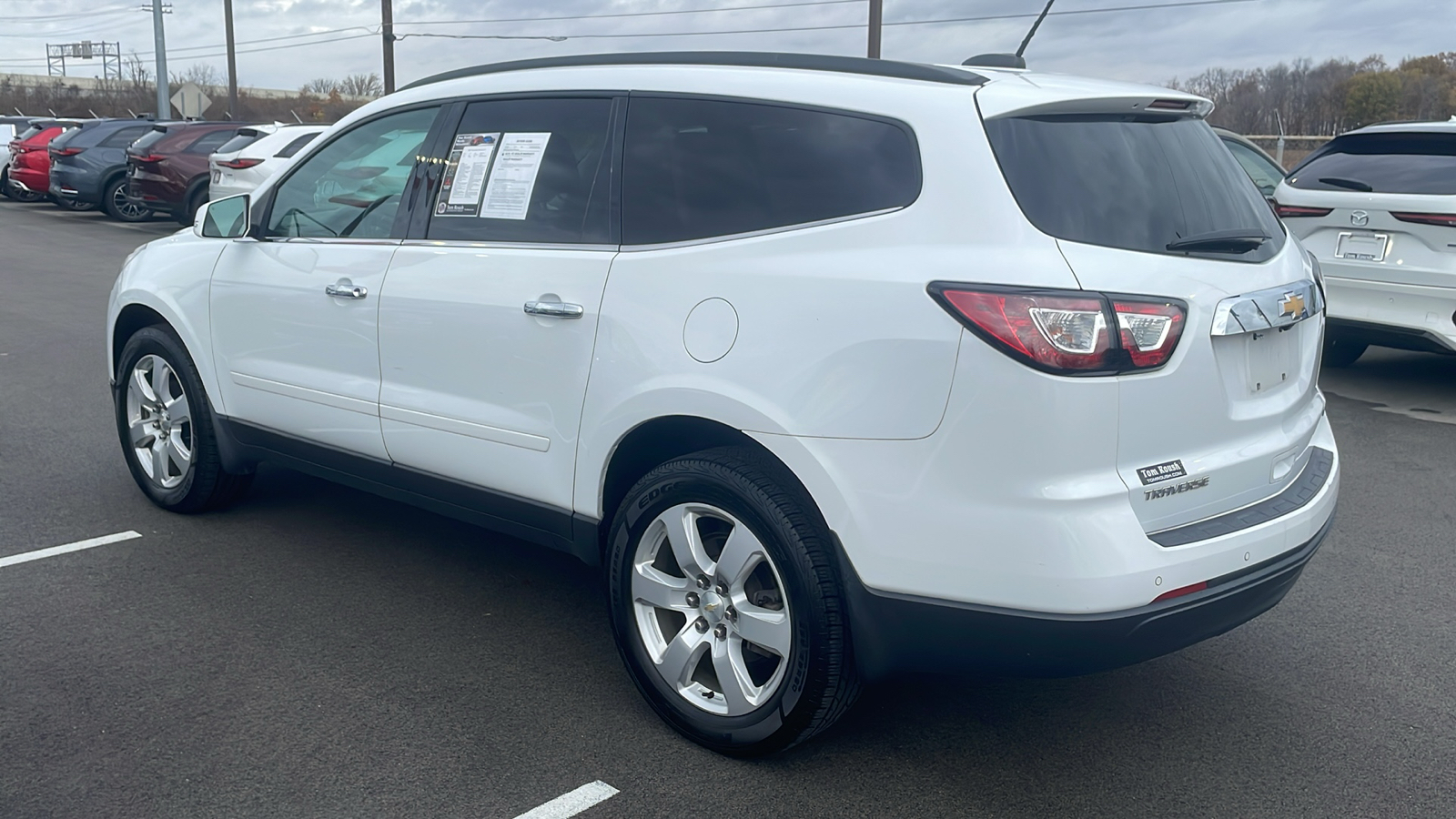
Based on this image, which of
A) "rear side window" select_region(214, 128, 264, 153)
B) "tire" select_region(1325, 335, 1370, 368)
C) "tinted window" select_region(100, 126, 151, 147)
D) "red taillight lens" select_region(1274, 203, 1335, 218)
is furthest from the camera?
"tinted window" select_region(100, 126, 151, 147)

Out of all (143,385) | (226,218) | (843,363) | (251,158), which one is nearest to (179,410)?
(143,385)

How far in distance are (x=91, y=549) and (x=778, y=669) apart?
302cm

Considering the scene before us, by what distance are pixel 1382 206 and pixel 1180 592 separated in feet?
18.2

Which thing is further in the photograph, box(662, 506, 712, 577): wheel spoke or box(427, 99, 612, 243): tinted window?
box(427, 99, 612, 243): tinted window

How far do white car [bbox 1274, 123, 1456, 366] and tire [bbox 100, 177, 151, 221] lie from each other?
19.5 meters

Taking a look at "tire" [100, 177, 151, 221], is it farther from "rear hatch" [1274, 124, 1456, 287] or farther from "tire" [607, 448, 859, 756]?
"tire" [607, 448, 859, 756]

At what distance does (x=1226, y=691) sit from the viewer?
3.66 m

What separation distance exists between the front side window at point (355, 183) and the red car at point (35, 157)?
21542 millimetres

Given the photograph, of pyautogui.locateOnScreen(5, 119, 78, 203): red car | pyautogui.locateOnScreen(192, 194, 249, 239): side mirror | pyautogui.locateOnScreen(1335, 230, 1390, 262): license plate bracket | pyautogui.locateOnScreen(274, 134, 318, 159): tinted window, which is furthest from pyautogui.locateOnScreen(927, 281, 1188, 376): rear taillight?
pyautogui.locateOnScreen(5, 119, 78, 203): red car

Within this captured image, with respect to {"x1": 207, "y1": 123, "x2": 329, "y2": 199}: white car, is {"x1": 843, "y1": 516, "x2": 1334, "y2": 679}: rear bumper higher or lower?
higher

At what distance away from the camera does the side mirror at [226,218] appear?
4.64 metres

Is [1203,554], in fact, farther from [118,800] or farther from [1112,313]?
[118,800]

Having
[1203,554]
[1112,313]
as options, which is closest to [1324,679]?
[1203,554]

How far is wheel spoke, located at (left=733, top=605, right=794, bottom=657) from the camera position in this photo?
302 cm
